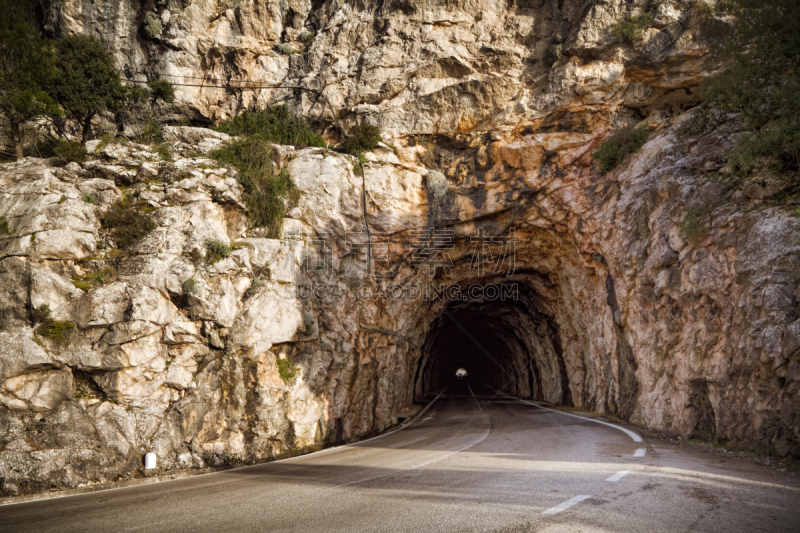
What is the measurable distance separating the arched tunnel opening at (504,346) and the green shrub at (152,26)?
20975mm

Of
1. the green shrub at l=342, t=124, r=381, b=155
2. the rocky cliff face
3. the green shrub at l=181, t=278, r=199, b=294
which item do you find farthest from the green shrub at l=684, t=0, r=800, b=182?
the green shrub at l=181, t=278, r=199, b=294

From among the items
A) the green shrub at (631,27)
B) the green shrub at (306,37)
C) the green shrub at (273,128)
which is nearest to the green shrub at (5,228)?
the green shrub at (273,128)

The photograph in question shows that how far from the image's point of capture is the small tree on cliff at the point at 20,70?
1484cm

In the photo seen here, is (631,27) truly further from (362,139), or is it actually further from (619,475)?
(619,475)

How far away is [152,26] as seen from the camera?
855 inches

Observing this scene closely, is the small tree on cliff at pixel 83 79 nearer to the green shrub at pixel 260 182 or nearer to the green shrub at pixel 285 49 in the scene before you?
the green shrub at pixel 260 182

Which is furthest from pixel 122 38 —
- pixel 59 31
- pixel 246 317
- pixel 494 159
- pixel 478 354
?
pixel 478 354

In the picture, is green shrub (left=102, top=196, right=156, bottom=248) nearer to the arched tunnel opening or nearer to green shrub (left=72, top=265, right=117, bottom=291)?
green shrub (left=72, top=265, right=117, bottom=291)

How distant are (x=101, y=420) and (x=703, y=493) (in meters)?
12.5

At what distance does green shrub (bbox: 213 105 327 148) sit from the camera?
20000mm

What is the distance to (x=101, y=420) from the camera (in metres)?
10.7

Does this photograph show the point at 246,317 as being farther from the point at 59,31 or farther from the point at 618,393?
the point at 59,31

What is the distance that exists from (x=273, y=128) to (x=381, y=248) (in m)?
7.44

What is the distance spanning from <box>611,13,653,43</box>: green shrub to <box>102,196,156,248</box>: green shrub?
18.9m
